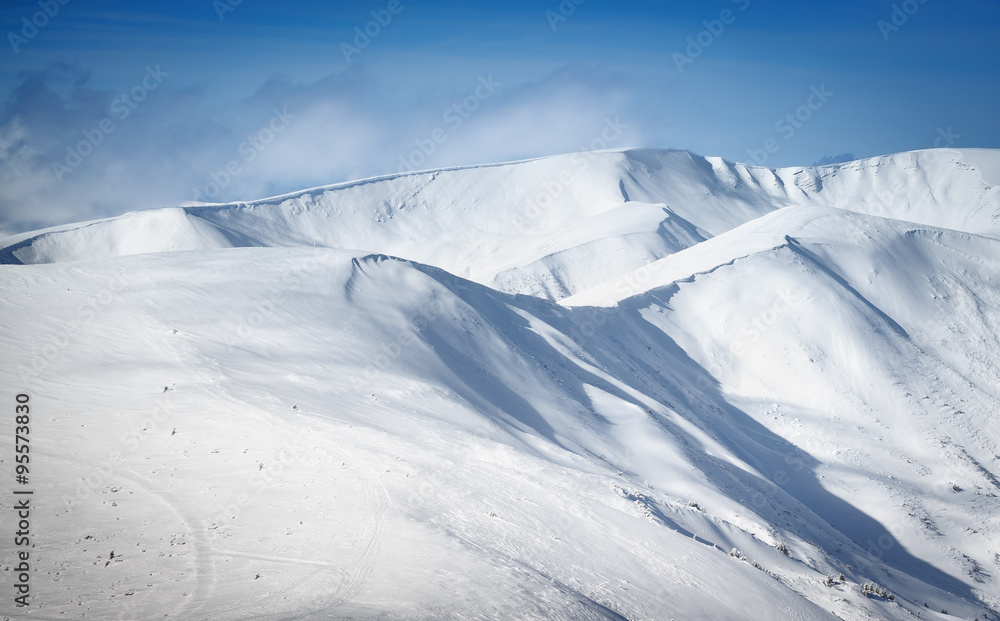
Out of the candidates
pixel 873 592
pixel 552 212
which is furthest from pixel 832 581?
pixel 552 212

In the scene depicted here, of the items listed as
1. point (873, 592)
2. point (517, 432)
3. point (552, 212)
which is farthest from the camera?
point (552, 212)

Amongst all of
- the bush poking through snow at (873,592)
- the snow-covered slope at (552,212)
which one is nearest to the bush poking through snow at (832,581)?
the bush poking through snow at (873,592)

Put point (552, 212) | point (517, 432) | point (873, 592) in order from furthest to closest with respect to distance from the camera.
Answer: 1. point (552, 212)
2. point (517, 432)
3. point (873, 592)

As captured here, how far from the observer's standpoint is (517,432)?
20688mm

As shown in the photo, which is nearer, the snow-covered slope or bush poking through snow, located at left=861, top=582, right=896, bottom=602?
bush poking through snow, located at left=861, top=582, right=896, bottom=602

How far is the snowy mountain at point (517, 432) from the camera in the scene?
977 cm

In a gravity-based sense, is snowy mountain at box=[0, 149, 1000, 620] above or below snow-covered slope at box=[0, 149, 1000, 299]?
below

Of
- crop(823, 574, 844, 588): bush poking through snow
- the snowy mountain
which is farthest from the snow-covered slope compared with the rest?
crop(823, 574, 844, 588): bush poking through snow

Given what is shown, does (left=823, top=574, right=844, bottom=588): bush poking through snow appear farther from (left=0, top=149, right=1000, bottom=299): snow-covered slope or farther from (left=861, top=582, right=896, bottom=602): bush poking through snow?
(left=0, top=149, right=1000, bottom=299): snow-covered slope

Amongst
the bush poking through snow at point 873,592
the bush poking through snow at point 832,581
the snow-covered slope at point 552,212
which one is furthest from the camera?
the snow-covered slope at point 552,212

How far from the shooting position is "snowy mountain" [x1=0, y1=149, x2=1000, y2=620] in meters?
9.77

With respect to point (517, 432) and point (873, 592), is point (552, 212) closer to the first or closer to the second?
point (517, 432)

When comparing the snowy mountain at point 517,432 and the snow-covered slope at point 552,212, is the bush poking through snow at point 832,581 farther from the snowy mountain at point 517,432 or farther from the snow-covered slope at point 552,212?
the snow-covered slope at point 552,212

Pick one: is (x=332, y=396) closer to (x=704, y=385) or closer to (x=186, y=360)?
(x=186, y=360)
